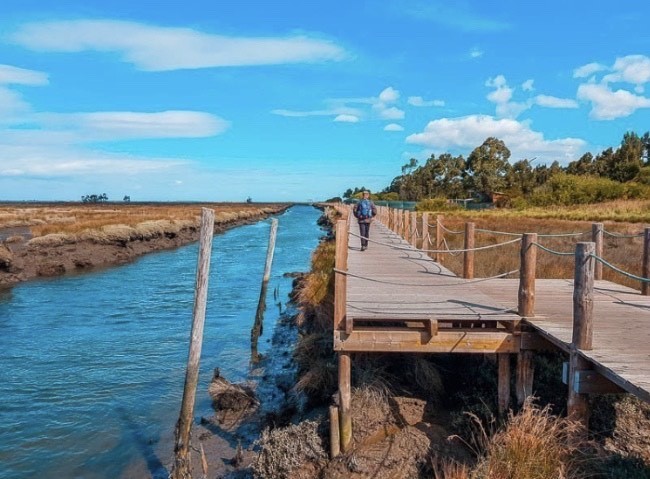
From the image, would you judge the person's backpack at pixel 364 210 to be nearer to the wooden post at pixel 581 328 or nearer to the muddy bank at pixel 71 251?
the wooden post at pixel 581 328

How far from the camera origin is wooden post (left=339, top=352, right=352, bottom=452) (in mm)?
6543

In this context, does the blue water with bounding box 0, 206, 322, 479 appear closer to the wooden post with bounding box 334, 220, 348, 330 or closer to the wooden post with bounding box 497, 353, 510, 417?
the wooden post with bounding box 334, 220, 348, 330

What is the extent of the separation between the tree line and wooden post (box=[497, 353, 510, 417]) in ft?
168

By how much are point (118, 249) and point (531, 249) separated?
2877 cm

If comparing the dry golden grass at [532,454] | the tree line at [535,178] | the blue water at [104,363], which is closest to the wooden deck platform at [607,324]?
the dry golden grass at [532,454]

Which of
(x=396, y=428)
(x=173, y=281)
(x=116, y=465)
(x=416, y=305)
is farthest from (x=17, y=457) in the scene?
(x=173, y=281)

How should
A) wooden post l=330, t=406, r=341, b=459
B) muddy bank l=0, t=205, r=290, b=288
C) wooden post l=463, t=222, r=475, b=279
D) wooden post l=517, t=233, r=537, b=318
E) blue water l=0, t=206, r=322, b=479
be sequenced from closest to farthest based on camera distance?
wooden post l=330, t=406, r=341, b=459, wooden post l=517, t=233, r=537, b=318, blue water l=0, t=206, r=322, b=479, wooden post l=463, t=222, r=475, b=279, muddy bank l=0, t=205, r=290, b=288

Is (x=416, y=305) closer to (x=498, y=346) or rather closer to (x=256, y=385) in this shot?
(x=498, y=346)

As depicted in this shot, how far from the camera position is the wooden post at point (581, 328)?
528 cm

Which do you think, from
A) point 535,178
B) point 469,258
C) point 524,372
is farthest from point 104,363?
point 535,178


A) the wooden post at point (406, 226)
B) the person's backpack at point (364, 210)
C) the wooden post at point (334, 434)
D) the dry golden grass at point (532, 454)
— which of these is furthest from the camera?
the wooden post at point (406, 226)

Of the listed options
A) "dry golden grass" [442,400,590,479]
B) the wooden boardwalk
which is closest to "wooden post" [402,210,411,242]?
the wooden boardwalk

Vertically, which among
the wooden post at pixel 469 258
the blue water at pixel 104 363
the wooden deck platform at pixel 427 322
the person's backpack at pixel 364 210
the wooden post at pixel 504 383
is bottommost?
the blue water at pixel 104 363

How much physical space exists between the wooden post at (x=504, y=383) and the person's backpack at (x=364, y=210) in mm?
8278
